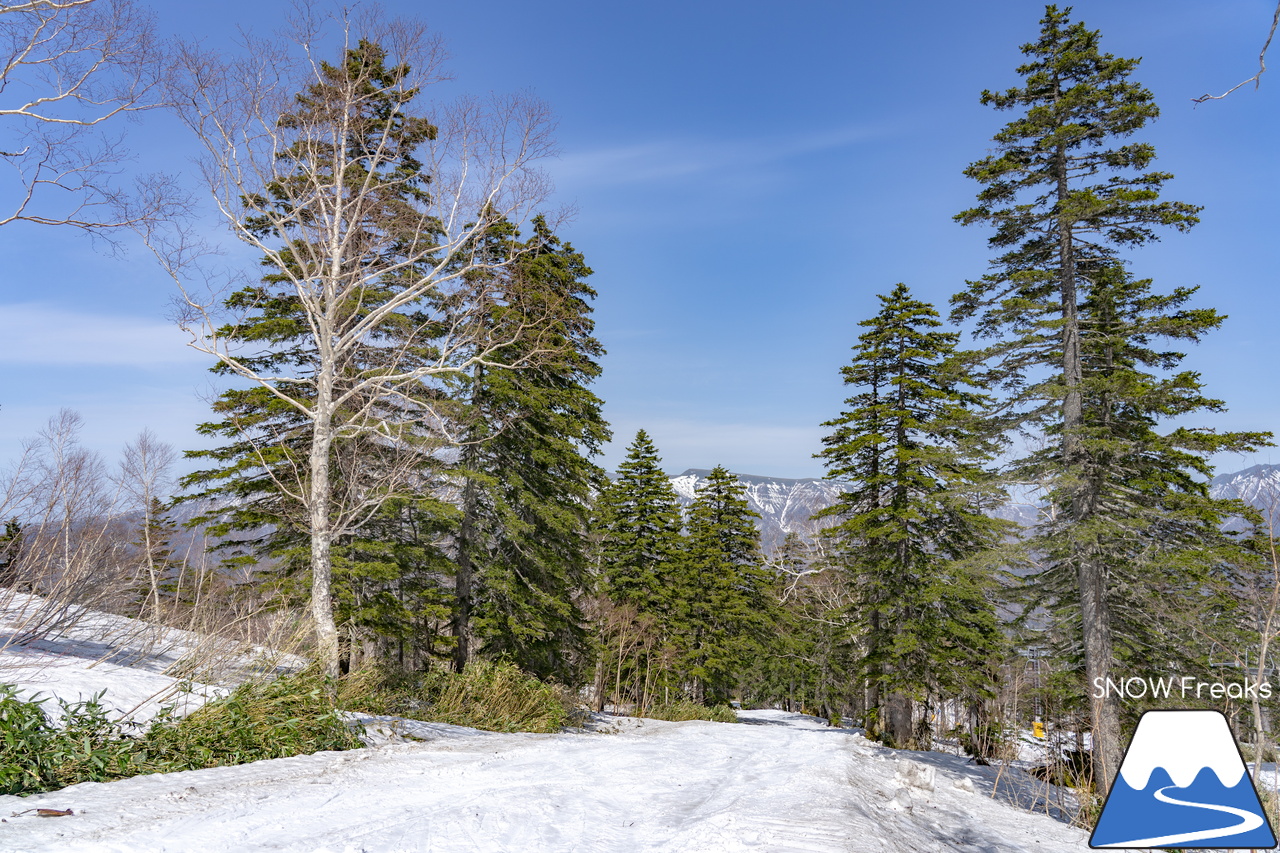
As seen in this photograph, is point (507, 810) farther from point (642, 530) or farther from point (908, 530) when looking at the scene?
point (642, 530)

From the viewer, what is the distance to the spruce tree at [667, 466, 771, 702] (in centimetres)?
2797

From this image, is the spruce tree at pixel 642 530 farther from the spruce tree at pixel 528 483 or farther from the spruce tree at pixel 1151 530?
the spruce tree at pixel 1151 530

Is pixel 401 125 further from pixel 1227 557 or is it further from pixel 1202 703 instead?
pixel 1202 703

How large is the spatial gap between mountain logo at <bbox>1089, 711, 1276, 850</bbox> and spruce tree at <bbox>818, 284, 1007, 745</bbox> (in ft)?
45.7

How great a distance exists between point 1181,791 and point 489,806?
3947 mm

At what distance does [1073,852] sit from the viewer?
19.9 feet

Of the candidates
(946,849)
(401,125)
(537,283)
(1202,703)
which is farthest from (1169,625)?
(401,125)

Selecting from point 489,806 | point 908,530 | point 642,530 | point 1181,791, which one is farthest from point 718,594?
point 1181,791

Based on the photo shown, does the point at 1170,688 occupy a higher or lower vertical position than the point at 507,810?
higher

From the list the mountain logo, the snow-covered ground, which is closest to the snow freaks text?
the snow-covered ground

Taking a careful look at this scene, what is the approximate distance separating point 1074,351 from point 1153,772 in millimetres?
12297

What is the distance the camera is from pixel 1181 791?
8.11ft

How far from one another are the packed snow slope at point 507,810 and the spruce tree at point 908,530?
10028mm

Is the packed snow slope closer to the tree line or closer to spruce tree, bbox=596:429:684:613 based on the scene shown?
the tree line
